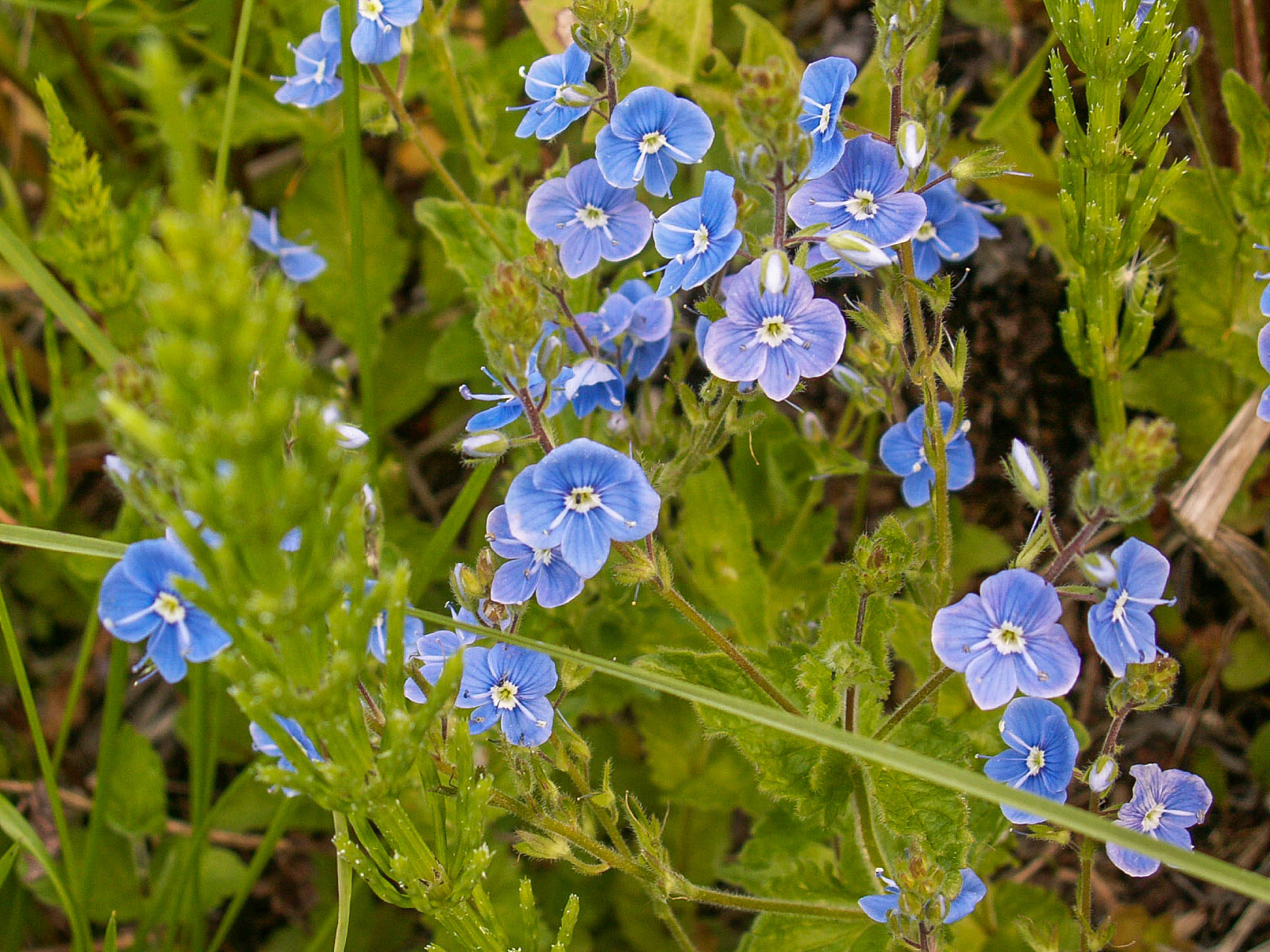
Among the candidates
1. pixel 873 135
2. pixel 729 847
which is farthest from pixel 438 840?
pixel 729 847

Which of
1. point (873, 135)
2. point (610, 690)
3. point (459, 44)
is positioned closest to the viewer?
point (873, 135)

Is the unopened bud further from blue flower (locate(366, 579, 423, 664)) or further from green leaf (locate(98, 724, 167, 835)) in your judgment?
green leaf (locate(98, 724, 167, 835))

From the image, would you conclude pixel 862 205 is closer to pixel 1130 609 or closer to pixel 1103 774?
pixel 1130 609

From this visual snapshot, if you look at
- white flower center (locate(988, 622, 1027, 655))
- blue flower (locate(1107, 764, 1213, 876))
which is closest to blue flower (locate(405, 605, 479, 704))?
white flower center (locate(988, 622, 1027, 655))

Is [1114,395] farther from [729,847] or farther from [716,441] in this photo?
[729,847]

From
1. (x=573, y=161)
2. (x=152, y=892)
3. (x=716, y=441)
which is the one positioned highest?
(x=716, y=441)

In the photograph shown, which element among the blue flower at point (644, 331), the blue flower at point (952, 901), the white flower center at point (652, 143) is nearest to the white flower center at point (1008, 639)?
the blue flower at point (952, 901)
